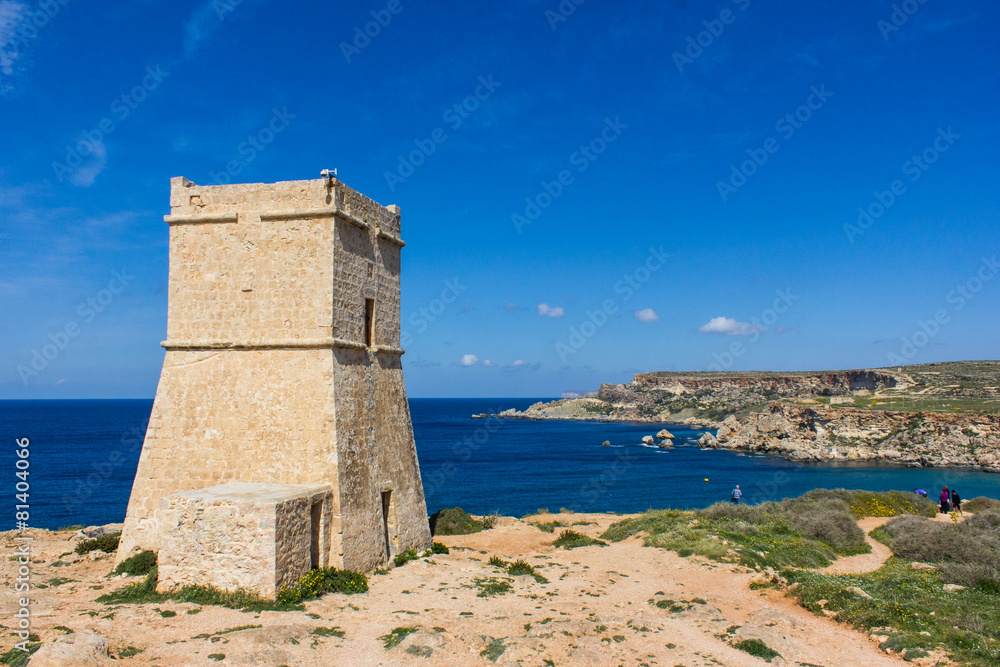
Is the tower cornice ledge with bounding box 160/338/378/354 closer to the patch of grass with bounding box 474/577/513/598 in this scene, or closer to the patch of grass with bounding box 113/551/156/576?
the patch of grass with bounding box 113/551/156/576

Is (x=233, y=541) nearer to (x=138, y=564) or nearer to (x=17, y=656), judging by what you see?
(x=17, y=656)

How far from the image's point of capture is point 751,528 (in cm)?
1838

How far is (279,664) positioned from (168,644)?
1.78m

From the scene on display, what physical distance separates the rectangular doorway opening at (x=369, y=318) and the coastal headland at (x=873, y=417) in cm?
5563

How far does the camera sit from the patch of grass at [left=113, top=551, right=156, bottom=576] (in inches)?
475

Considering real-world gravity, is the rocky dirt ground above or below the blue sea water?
above

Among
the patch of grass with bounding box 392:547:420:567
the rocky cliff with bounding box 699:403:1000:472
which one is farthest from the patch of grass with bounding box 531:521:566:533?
the rocky cliff with bounding box 699:403:1000:472

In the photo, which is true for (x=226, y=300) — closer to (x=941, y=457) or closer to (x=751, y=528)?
(x=751, y=528)

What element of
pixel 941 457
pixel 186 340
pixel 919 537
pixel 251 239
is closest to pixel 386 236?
pixel 251 239

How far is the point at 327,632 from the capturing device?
9023 millimetres

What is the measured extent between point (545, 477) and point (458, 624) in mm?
41698

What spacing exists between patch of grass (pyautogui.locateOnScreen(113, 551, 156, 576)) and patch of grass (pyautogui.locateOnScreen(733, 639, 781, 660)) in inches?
444

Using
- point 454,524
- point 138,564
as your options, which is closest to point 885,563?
point 454,524

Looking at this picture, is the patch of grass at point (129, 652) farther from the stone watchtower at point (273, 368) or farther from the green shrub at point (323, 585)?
the stone watchtower at point (273, 368)
